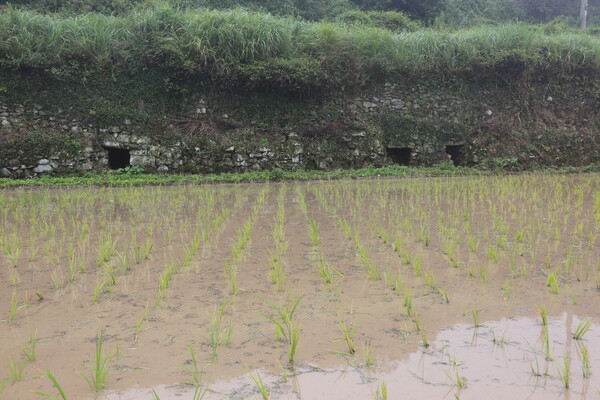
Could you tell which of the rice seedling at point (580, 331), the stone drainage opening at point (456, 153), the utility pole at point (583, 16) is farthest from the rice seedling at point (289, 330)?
the utility pole at point (583, 16)

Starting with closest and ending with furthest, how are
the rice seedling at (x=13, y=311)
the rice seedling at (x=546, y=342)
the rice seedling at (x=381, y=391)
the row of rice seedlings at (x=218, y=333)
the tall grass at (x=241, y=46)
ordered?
the rice seedling at (x=381, y=391) < the rice seedling at (x=546, y=342) < the row of rice seedlings at (x=218, y=333) < the rice seedling at (x=13, y=311) < the tall grass at (x=241, y=46)

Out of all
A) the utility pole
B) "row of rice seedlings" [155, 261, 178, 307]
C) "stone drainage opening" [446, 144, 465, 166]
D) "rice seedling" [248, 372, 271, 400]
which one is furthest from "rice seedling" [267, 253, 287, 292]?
the utility pole

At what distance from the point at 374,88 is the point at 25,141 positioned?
661 cm

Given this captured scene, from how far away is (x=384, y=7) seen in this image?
17578mm

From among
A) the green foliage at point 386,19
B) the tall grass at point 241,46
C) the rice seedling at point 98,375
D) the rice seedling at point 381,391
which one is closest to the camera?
the rice seedling at point 381,391

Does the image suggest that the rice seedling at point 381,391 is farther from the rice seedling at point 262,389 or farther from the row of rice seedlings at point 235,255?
the row of rice seedlings at point 235,255

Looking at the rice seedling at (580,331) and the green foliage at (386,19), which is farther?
the green foliage at (386,19)

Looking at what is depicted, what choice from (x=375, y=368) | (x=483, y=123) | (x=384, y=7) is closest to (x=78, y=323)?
(x=375, y=368)

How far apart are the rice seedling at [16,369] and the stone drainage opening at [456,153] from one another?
9623 millimetres

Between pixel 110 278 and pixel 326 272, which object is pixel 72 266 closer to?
pixel 110 278

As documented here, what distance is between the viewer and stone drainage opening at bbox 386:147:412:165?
1027 cm

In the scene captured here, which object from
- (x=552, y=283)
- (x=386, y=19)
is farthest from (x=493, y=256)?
(x=386, y=19)

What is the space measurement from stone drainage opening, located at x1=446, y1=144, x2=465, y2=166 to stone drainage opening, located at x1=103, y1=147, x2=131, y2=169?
657 cm

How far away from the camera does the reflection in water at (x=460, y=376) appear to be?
4.60 ft
